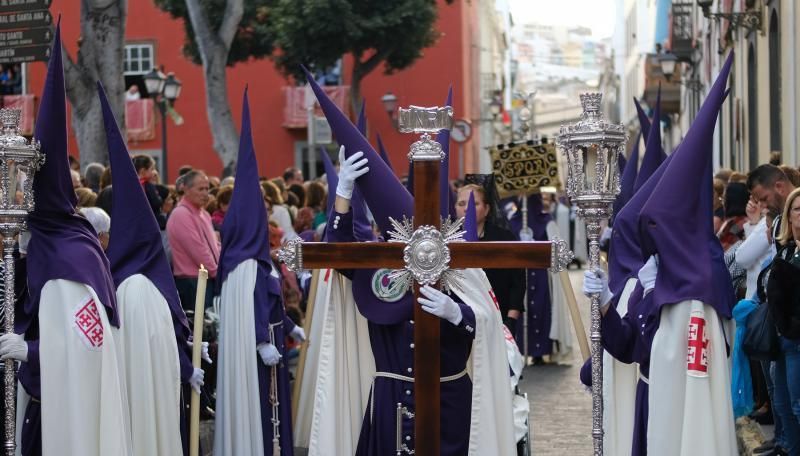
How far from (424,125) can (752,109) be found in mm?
16463

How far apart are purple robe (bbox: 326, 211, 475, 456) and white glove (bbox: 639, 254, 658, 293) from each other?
33.0 inches

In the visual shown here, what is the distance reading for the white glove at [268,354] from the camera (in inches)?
335

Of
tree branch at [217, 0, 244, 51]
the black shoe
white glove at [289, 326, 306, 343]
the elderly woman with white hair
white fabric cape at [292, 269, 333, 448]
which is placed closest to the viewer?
the elderly woman with white hair

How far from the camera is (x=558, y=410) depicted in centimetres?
1171

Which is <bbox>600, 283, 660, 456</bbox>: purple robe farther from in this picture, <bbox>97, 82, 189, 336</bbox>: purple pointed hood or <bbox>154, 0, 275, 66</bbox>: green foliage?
<bbox>154, 0, 275, 66</bbox>: green foliage

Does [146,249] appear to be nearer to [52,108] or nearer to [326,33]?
[52,108]

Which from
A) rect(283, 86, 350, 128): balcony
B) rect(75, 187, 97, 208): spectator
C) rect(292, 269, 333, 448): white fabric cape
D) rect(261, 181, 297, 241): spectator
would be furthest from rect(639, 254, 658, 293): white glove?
rect(283, 86, 350, 128): balcony

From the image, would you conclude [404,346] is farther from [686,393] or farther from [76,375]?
[76,375]

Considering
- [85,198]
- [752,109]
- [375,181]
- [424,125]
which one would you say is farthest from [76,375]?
[752,109]

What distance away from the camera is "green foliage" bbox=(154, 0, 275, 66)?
29266 mm

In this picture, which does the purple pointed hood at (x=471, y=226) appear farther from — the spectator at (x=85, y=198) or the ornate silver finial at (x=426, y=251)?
the spectator at (x=85, y=198)

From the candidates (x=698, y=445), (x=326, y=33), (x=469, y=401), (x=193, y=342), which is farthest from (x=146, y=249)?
(x=326, y=33)

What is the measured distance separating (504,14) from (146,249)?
82392 millimetres

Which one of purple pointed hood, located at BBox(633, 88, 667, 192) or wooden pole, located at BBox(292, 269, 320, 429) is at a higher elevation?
purple pointed hood, located at BBox(633, 88, 667, 192)
